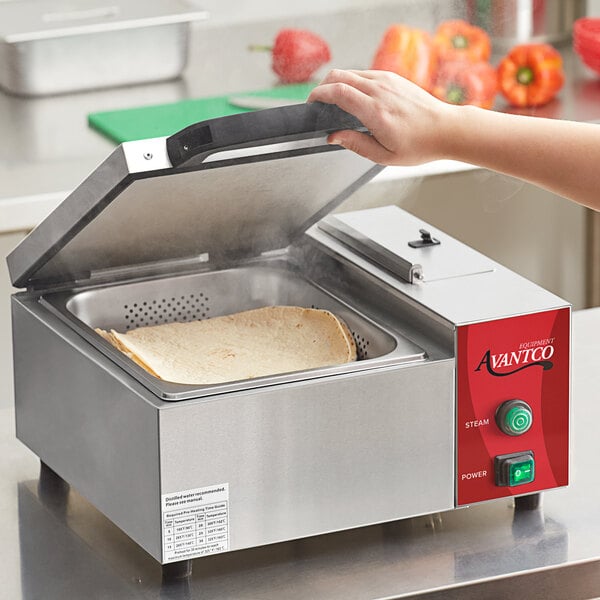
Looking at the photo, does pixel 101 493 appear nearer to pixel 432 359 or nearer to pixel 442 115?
pixel 432 359

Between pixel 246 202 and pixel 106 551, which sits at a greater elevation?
pixel 246 202

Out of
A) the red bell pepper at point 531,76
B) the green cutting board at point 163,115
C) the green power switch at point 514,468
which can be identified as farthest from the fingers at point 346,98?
the red bell pepper at point 531,76

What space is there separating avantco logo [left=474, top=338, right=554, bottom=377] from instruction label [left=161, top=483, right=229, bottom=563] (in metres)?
0.28

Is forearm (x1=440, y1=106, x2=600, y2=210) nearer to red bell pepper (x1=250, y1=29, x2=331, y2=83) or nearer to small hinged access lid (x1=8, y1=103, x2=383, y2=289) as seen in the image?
small hinged access lid (x1=8, y1=103, x2=383, y2=289)

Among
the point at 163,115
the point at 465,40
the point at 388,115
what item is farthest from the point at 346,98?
the point at 465,40

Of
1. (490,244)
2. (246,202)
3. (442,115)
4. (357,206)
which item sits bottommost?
(490,244)

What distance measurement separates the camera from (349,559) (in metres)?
1.30

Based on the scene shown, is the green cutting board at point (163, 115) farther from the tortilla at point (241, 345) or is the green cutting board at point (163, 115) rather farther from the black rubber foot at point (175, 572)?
the black rubber foot at point (175, 572)

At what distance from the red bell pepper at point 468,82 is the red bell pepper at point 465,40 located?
3 centimetres

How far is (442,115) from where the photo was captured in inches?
51.7

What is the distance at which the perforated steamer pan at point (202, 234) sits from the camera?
4.03 feet

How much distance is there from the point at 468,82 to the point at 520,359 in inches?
67.2

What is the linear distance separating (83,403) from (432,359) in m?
0.34

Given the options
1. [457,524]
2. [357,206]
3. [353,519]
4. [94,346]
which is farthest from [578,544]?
[357,206]
